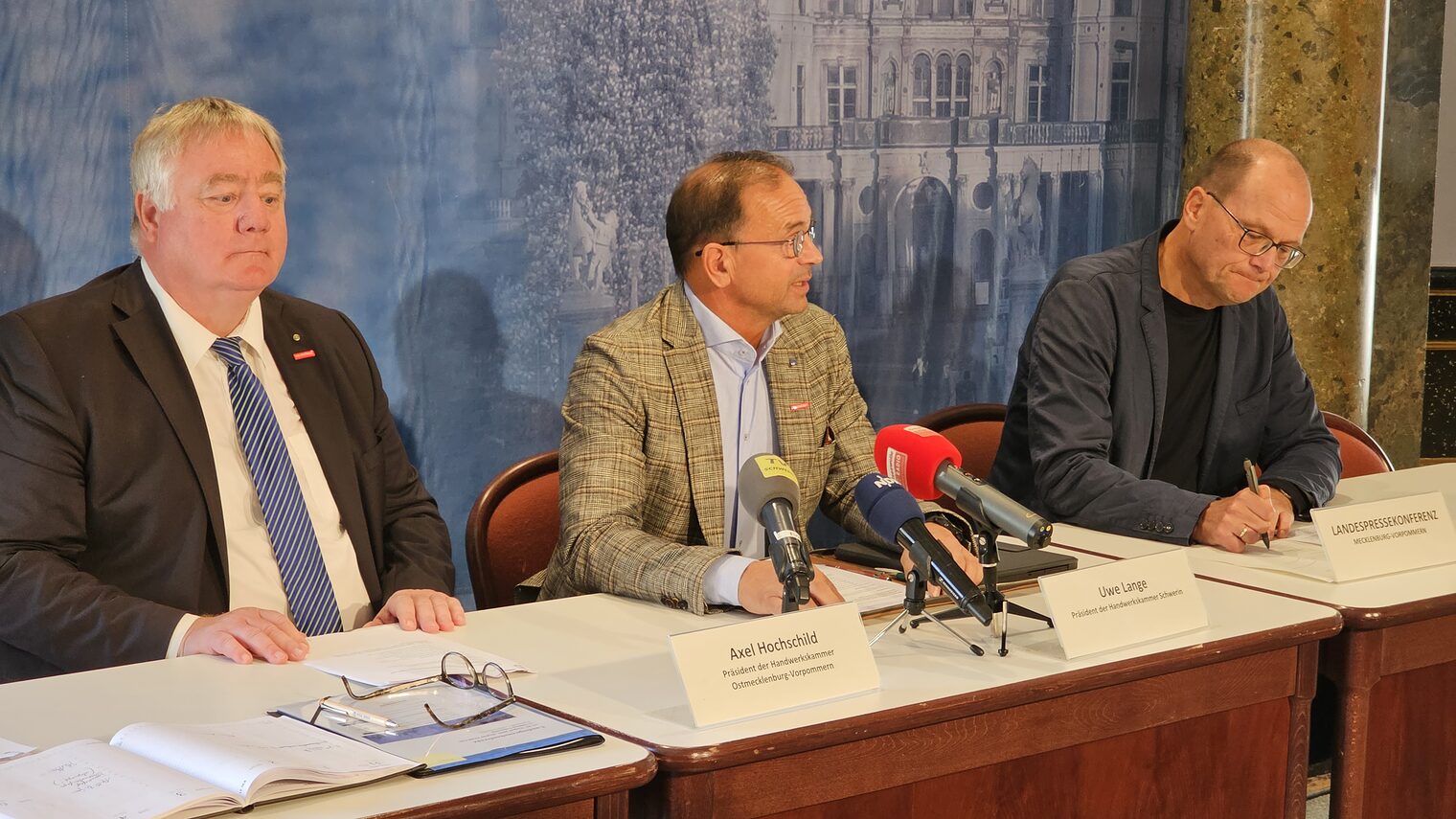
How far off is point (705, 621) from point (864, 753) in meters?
0.50

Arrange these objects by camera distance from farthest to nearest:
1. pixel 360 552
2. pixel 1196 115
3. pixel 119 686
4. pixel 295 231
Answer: pixel 1196 115 < pixel 295 231 < pixel 360 552 < pixel 119 686

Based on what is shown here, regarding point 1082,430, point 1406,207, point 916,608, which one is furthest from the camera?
point 1406,207

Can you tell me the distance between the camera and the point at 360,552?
2.48m

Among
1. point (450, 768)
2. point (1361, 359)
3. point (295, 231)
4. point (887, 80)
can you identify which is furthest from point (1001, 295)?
point (450, 768)

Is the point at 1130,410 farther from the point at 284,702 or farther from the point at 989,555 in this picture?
the point at 284,702

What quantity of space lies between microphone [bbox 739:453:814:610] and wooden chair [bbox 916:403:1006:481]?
1.77 meters

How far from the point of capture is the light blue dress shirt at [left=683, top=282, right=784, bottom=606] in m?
2.67

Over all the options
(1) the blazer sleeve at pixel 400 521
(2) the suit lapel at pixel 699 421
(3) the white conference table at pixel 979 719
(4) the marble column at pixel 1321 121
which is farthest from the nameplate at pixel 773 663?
(4) the marble column at pixel 1321 121

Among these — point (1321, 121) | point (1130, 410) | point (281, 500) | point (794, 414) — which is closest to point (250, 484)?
point (281, 500)

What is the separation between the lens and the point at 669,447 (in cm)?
257

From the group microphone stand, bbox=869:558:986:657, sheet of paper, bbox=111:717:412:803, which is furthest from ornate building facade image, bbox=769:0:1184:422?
sheet of paper, bbox=111:717:412:803

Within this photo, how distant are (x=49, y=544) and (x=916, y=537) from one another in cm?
126

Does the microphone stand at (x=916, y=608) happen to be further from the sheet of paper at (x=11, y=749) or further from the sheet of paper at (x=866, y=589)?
the sheet of paper at (x=11, y=749)

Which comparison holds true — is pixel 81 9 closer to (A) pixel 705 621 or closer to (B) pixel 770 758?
(A) pixel 705 621
